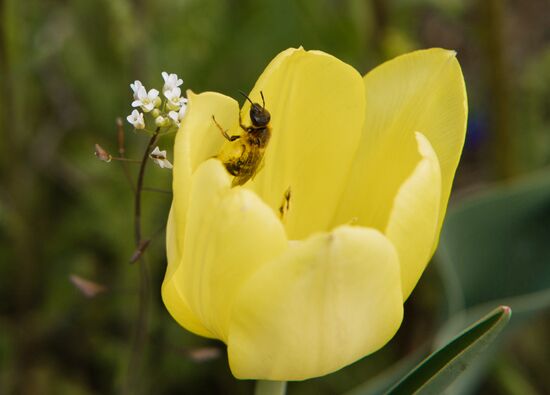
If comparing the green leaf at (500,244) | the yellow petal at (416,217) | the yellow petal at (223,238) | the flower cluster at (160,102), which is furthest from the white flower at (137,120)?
the green leaf at (500,244)

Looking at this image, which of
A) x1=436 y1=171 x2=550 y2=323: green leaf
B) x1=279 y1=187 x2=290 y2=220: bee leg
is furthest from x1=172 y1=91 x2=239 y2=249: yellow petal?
x1=436 y1=171 x2=550 y2=323: green leaf

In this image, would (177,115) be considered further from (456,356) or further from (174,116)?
(456,356)

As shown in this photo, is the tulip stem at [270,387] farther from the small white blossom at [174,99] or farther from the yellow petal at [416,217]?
the small white blossom at [174,99]

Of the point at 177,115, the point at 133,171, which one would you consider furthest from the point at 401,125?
the point at 133,171

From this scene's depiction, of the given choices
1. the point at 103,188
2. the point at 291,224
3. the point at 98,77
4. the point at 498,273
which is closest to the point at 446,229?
the point at 498,273

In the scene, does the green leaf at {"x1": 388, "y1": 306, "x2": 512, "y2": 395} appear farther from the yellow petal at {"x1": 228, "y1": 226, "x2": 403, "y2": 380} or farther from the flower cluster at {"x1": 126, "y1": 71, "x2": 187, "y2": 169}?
the flower cluster at {"x1": 126, "y1": 71, "x2": 187, "y2": 169}
